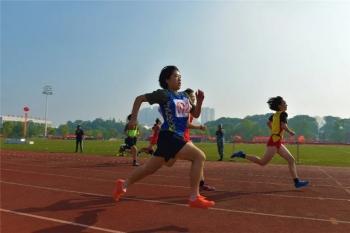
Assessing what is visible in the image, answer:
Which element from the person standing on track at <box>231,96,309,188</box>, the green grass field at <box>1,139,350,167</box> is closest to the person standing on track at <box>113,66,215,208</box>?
the person standing on track at <box>231,96,309,188</box>

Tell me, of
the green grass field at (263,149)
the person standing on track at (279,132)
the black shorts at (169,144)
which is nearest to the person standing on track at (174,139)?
the black shorts at (169,144)

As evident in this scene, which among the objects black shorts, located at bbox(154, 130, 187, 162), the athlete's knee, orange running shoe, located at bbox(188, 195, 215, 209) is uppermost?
black shorts, located at bbox(154, 130, 187, 162)

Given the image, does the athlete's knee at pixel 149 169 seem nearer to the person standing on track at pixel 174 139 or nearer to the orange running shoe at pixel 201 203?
the person standing on track at pixel 174 139

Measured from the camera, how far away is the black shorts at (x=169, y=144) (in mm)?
5688

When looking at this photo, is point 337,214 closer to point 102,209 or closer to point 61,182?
point 102,209

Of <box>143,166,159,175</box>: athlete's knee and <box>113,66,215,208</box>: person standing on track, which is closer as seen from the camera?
<box>113,66,215,208</box>: person standing on track

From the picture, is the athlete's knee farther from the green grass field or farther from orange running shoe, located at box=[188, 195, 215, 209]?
the green grass field

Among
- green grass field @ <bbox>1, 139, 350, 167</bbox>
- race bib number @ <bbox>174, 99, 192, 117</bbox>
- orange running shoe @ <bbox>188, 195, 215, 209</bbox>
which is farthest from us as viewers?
green grass field @ <bbox>1, 139, 350, 167</bbox>

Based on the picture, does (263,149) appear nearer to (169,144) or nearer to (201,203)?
(201,203)

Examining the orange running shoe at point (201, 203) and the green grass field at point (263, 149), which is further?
the green grass field at point (263, 149)

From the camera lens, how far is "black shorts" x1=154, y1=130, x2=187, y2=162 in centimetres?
569

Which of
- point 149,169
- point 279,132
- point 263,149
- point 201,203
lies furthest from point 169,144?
point 263,149

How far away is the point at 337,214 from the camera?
6477 millimetres

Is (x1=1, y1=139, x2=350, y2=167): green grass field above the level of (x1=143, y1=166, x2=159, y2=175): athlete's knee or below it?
below
